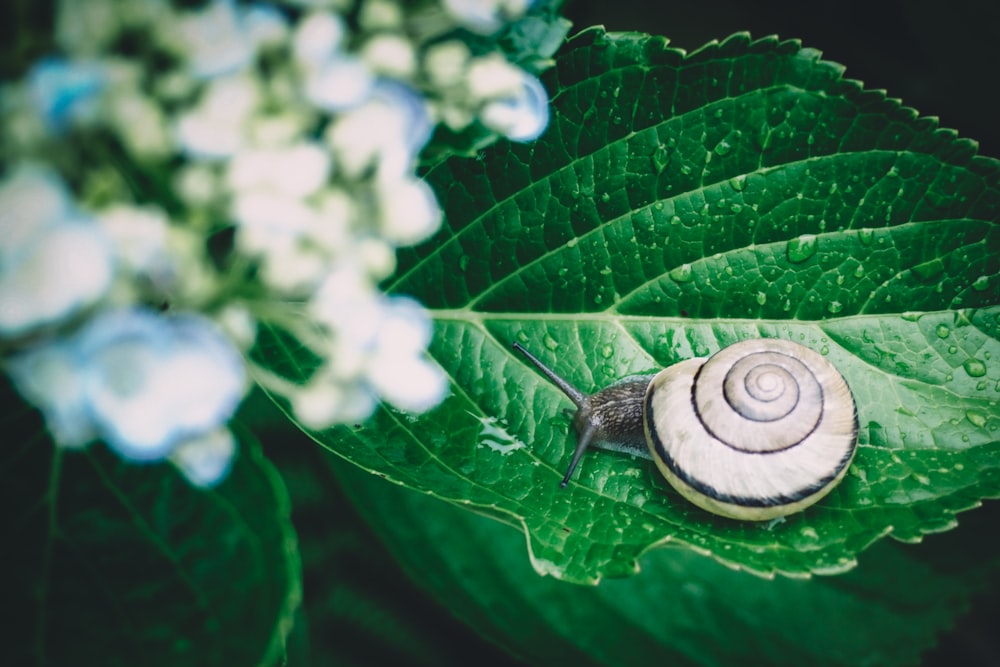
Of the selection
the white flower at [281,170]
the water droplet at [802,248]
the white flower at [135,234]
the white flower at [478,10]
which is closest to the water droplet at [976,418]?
the water droplet at [802,248]

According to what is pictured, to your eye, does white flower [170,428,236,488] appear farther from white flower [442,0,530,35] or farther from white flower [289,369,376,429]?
white flower [442,0,530,35]

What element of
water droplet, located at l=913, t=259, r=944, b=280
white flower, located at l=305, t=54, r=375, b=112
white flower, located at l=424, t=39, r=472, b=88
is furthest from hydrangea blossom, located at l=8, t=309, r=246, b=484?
water droplet, located at l=913, t=259, r=944, b=280

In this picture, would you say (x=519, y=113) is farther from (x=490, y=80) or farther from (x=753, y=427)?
(x=753, y=427)

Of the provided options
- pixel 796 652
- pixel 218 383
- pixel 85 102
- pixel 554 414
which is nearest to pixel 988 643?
pixel 796 652

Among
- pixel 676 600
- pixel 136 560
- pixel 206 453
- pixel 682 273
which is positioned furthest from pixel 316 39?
pixel 676 600

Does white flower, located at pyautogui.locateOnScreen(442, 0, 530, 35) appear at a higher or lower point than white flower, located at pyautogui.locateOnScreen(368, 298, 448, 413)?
higher

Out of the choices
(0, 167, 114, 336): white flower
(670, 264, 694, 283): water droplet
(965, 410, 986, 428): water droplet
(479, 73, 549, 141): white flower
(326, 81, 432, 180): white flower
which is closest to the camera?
(0, 167, 114, 336): white flower

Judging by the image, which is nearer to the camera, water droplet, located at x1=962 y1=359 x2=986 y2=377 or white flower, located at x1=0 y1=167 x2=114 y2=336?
white flower, located at x1=0 y1=167 x2=114 y2=336
